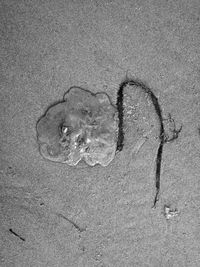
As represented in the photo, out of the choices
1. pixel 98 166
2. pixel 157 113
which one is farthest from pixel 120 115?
pixel 98 166

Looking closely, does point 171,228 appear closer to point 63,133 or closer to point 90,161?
point 90,161

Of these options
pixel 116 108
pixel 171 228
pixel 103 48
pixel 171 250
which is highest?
pixel 103 48

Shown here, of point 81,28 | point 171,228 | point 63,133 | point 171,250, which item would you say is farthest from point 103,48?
point 171,250

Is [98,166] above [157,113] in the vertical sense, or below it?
below

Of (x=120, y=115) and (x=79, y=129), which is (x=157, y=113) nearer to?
(x=120, y=115)
